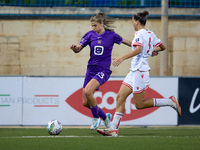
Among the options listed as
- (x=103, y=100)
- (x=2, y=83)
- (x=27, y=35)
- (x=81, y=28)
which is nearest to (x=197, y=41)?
(x=81, y=28)

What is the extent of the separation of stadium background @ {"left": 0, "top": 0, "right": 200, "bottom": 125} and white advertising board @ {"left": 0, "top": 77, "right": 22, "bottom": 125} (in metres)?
3.06

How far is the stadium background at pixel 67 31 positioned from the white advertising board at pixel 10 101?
10.1ft

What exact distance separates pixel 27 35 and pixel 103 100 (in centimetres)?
428

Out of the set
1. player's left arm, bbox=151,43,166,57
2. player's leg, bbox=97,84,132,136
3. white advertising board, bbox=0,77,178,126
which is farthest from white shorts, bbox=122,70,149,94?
white advertising board, bbox=0,77,178,126

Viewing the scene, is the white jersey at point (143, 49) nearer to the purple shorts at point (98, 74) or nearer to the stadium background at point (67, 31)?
the purple shorts at point (98, 74)

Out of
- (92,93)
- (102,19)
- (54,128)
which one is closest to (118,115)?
(92,93)

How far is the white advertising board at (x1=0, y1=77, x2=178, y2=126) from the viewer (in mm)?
8477

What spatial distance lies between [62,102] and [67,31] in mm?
3846

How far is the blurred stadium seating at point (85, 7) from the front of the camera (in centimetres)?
1181

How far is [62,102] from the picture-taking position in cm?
853

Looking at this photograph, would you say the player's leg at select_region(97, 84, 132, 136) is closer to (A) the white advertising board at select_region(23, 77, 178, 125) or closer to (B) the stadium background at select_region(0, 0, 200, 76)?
(A) the white advertising board at select_region(23, 77, 178, 125)

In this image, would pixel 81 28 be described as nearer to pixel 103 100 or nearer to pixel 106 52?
pixel 103 100

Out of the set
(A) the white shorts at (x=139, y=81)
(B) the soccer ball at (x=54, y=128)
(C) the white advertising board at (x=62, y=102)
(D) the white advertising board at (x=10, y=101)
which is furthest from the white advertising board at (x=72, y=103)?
(A) the white shorts at (x=139, y=81)

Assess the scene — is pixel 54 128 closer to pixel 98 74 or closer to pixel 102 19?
pixel 98 74
